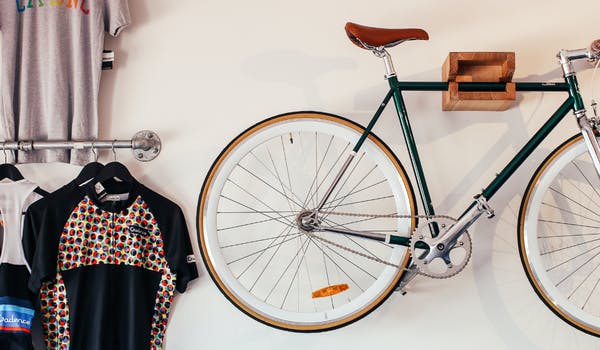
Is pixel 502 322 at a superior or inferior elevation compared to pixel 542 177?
inferior

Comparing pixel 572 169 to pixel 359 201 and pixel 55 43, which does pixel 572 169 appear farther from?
pixel 55 43

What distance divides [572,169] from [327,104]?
788 millimetres

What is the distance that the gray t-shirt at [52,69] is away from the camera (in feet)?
5.22

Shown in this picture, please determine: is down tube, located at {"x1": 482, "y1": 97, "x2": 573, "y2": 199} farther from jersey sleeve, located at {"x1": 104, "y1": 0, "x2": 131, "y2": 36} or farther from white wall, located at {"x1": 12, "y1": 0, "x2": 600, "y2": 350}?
jersey sleeve, located at {"x1": 104, "y1": 0, "x2": 131, "y2": 36}

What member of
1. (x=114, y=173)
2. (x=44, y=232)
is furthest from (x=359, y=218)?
(x=44, y=232)

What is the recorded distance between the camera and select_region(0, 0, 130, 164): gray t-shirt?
62.7 inches

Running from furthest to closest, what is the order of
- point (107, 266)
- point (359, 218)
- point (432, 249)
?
point (359, 218) → point (107, 266) → point (432, 249)

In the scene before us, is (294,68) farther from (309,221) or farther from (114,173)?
(114,173)

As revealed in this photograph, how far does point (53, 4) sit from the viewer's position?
1.62 meters

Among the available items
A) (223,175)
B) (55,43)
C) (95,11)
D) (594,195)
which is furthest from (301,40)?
(594,195)

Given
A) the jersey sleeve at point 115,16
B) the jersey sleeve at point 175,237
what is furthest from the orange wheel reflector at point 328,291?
the jersey sleeve at point 115,16

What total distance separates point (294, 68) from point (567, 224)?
38.7 inches

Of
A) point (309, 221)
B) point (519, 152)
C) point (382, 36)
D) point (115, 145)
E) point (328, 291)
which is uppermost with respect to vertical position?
point (382, 36)

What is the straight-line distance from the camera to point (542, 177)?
4.99ft
